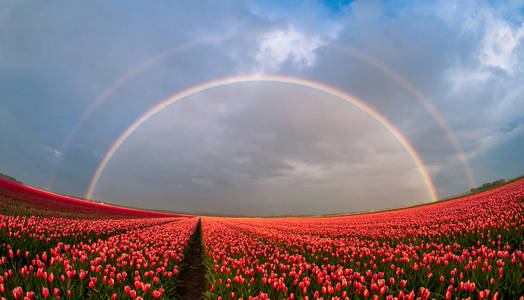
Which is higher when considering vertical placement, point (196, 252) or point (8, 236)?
point (8, 236)

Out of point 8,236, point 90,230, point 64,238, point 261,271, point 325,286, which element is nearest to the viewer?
point 325,286

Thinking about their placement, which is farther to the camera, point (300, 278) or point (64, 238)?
point (64, 238)

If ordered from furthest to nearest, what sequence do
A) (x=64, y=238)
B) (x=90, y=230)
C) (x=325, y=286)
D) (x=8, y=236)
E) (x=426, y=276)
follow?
(x=90, y=230) < (x=64, y=238) < (x=8, y=236) < (x=426, y=276) < (x=325, y=286)

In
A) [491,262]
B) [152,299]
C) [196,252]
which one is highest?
[491,262]

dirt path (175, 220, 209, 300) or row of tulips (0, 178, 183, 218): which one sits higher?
row of tulips (0, 178, 183, 218)

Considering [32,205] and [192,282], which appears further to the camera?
[32,205]

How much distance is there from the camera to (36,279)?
4680 millimetres

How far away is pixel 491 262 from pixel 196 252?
1366cm

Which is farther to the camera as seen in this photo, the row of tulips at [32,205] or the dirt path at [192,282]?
the row of tulips at [32,205]

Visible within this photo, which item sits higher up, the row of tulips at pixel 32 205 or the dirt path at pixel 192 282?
the row of tulips at pixel 32 205

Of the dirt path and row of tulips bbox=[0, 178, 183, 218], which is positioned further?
row of tulips bbox=[0, 178, 183, 218]

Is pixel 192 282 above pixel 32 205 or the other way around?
the other way around

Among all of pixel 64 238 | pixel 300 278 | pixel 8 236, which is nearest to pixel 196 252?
pixel 64 238

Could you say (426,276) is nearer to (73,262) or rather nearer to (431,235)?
(431,235)
